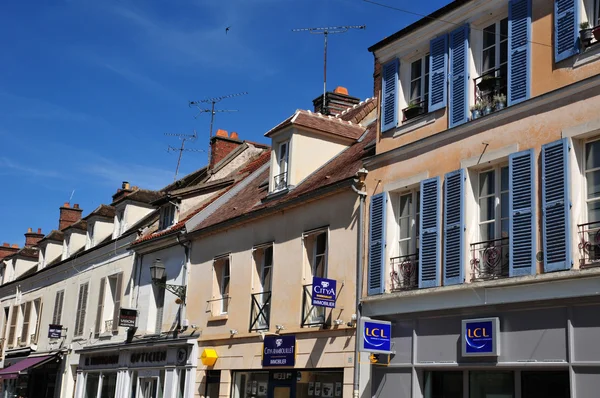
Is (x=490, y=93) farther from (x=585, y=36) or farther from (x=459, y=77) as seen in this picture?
(x=585, y=36)

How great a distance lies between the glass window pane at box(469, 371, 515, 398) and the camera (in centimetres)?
1022

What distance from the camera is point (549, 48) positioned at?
34.0 feet

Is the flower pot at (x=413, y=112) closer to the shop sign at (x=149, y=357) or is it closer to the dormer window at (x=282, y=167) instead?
the dormer window at (x=282, y=167)

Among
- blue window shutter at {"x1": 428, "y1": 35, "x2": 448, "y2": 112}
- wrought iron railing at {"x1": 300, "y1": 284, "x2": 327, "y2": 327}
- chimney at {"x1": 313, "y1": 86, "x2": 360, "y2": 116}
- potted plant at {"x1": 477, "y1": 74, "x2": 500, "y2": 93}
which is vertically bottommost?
wrought iron railing at {"x1": 300, "y1": 284, "x2": 327, "y2": 327}

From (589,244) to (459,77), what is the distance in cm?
352

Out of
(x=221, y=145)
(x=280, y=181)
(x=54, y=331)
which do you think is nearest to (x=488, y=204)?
(x=280, y=181)

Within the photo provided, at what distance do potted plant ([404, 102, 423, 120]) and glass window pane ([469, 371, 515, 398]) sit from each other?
13.8 ft

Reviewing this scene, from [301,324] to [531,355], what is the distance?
5.47 m

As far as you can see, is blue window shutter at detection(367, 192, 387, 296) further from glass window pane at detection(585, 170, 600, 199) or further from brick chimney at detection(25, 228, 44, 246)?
brick chimney at detection(25, 228, 44, 246)

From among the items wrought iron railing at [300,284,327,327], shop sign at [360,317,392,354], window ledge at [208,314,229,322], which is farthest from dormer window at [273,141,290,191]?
shop sign at [360,317,392,354]

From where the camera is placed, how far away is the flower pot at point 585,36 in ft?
32.2

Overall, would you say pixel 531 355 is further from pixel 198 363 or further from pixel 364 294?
pixel 198 363

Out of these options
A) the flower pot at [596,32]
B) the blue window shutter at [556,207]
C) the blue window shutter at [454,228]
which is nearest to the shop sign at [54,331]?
the blue window shutter at [454,228]

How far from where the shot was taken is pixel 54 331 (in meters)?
24.9
